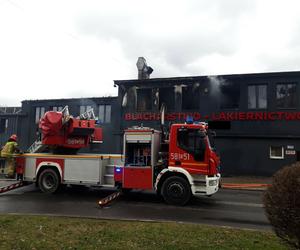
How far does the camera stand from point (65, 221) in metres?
8.29

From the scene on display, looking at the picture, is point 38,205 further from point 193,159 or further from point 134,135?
point 193,159

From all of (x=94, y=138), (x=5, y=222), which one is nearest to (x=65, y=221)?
(x=5, y=222)

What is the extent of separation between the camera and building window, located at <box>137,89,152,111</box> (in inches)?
1062

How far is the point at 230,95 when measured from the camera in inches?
968

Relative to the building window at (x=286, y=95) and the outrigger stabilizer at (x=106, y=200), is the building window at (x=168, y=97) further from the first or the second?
the outrigger stabilizer at (x=106, y=200)

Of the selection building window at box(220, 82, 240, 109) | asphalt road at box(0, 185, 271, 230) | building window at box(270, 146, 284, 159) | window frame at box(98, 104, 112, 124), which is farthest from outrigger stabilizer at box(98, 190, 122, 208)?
window frame at box(98, 104, 112, 124)

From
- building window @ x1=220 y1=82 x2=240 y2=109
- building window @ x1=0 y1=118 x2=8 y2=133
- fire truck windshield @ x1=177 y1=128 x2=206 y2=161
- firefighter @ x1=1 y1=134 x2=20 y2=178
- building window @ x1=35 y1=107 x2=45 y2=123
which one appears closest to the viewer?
fire truck windshield @ x1=177 y1=128 x2=206 y2=161

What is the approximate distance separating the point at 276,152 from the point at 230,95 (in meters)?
4.85

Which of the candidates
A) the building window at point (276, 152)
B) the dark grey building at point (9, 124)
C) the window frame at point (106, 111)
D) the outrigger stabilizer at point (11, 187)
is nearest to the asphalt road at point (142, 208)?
the outrigger stabilizer at point (11, 187)

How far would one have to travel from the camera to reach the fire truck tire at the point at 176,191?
38.1ft

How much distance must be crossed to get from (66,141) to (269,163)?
14002 millimetres

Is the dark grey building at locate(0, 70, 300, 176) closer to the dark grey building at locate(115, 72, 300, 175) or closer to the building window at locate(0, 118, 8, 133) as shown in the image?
the dark grey building at locate(115, 72, 300, 175)

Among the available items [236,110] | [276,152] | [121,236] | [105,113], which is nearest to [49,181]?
[121,236]

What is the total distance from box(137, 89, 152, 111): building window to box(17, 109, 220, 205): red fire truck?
12.2m
